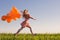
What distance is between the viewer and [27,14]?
1616cm

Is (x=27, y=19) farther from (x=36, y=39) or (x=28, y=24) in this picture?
(x=36, y=39)

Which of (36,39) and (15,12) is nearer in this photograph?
(36,39)

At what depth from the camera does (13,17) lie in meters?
16.5

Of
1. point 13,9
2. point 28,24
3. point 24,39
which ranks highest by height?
point 13,9

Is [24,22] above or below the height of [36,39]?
above

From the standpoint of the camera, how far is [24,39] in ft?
43.7

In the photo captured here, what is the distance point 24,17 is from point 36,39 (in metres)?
2.81

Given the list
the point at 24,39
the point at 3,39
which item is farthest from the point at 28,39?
the point at 3,39

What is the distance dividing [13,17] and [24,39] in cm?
355

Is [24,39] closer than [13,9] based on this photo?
Yes

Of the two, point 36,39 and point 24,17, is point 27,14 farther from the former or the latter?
point 36,39

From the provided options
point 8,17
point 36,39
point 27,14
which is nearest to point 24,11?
point 27,14

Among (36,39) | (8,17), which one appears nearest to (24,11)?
(8,17)

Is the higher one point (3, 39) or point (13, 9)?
point (13, 9)
